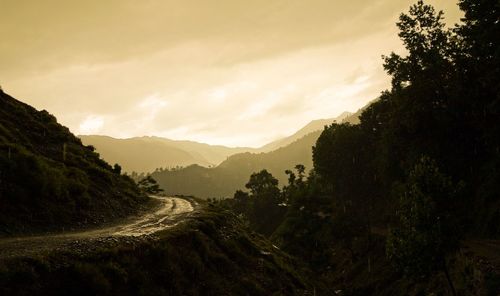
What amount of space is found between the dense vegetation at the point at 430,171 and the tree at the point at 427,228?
0.06m

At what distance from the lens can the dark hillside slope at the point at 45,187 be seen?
2283 centimetres

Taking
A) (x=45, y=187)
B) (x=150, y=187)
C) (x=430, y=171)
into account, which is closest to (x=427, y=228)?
(x=430, y=171)

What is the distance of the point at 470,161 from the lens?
4062cm

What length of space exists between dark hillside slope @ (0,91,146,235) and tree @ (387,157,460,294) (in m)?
21.5

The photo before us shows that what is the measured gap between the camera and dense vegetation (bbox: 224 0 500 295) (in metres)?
24.1

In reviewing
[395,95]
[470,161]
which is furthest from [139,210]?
[470,161]

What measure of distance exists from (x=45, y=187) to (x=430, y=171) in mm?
26016

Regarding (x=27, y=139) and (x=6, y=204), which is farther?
(x=27, y=139)

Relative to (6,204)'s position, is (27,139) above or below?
above

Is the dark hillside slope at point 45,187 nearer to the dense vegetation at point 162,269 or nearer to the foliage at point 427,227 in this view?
the dense vegetation at point 162,269

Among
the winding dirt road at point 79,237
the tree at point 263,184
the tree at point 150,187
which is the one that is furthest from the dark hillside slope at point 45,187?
the tree at point 263,184

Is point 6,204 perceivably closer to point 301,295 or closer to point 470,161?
point 301,295

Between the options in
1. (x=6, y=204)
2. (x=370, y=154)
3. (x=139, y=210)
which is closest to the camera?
(x=6, y=204)

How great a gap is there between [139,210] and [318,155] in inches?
1919
